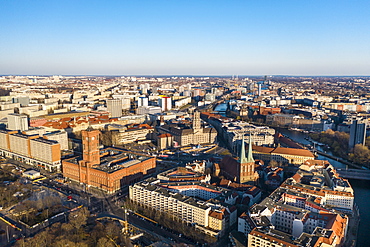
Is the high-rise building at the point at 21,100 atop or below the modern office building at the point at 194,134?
atop

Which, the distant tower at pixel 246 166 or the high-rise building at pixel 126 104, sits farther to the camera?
the high-rise building at pixel 126 104

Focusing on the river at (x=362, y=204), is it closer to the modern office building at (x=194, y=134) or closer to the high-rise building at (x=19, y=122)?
the modern office building at (x=194, y=134)

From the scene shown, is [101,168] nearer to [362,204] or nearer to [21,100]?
[362,204]

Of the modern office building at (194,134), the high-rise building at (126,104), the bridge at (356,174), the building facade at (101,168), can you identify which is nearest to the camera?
the building facade at (101,168)

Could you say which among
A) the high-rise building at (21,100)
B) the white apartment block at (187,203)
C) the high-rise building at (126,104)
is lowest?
the white apartment block at (187,203)

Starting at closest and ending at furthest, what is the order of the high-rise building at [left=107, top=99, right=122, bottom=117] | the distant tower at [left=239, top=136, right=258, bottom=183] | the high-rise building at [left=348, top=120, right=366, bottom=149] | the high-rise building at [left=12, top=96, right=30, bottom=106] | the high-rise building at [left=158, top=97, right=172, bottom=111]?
the distant tower at [left=239, top=136, right=258, bottom=183]
the high-rise building at [left=348, top=120, right=366, bottom=149]
the high-rise building at [left=107, top=99, right=122, bottom=117]
the high-rise building at [left=12, top=96, right=30, bottom=106]
the high-rise building at [left=158, top=97, right=172, bottom=111]

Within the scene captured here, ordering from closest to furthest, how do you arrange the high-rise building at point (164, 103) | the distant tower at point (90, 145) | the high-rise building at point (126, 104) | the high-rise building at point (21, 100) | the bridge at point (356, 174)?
the distant tower at point (90, 145), the bridge at point (356, 174), the high-rise building at point (21, 100), the high-rise building at point (164, 103), the high-rise building at point (126, 104)

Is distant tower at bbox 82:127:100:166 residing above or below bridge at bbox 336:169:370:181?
above

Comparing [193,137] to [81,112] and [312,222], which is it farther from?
[81,112]

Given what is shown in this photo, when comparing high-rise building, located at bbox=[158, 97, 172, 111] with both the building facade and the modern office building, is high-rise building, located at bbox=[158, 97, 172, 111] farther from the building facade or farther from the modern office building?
the building facade

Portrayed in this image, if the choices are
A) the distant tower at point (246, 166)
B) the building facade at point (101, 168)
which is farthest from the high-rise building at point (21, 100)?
the distant tower at point (246, 166)

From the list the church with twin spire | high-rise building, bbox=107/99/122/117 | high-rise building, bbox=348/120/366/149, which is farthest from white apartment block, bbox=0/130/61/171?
high-rise building, bbox=348/120/366/149
